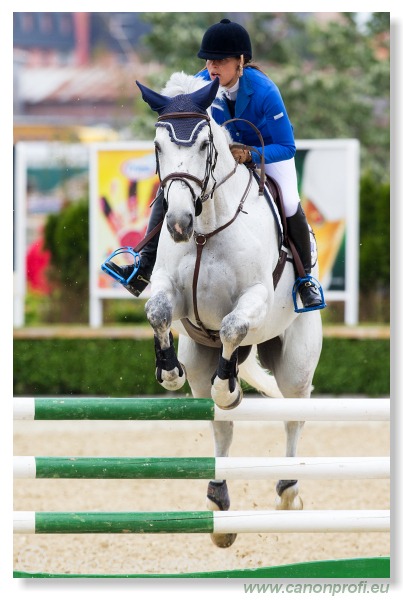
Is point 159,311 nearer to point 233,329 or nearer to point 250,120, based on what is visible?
point 233,329

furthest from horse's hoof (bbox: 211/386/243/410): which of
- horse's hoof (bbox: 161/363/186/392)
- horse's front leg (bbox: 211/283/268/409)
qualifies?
horse's hoof (bbox: 161/363/186/392)

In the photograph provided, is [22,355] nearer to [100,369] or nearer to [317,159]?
[100,369]

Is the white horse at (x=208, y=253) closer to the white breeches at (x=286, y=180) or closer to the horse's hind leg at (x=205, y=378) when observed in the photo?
the horse's hind leg at (x=205, y=378)

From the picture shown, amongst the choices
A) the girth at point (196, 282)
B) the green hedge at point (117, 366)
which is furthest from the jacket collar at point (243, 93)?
the green hedge at point (117, 366)

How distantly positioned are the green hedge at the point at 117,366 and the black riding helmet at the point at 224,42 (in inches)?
251

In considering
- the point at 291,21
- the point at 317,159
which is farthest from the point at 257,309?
the point at 291,21

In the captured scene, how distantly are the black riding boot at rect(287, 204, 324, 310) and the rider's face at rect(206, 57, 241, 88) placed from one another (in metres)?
0.74

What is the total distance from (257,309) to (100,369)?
6.49m

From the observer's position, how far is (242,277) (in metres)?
4.07

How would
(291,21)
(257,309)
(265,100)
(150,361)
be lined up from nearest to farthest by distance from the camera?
(257,309)
(265,100)
(150,361)
(291,21)

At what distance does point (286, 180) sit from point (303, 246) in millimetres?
321

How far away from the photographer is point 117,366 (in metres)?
10.3

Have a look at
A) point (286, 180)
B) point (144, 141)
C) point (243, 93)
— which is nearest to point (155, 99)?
point (243, 93)

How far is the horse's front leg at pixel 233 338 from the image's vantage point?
386 centimetres
